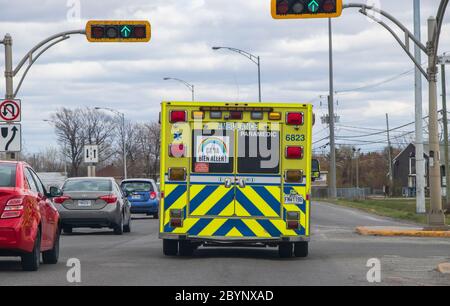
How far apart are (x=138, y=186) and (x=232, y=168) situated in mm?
19997

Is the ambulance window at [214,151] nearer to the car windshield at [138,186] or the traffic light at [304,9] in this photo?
the traffic light at [304,9]

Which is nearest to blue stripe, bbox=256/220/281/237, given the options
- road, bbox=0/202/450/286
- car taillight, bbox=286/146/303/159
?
road, bbox=0/202/450/286

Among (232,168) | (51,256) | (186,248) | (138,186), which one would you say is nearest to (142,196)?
(138,186)

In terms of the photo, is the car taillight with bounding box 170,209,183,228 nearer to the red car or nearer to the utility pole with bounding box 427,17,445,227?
the red car

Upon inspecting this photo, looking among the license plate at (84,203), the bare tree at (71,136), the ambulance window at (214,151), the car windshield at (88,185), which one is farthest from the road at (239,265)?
the bare tree at (71,136)

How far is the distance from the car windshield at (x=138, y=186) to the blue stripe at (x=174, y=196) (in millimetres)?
19566

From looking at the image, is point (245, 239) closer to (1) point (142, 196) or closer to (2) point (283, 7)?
(2) point (283, 7)

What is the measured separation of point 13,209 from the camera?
1396 centimetres

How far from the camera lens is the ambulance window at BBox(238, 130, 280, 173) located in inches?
673

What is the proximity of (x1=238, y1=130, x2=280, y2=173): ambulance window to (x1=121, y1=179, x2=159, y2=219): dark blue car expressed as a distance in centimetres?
1955

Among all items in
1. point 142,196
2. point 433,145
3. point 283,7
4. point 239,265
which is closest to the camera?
point 239,265

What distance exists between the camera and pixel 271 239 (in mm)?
16891

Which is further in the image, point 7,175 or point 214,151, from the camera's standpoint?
point 214,151

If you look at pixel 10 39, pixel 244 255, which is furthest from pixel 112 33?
pixel 244 255
